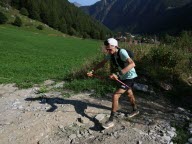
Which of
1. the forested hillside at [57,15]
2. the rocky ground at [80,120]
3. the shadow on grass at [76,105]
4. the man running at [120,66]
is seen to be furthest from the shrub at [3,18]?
the man running at [120,66]

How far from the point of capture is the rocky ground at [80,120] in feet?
27.8

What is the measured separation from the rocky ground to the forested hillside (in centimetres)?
10435

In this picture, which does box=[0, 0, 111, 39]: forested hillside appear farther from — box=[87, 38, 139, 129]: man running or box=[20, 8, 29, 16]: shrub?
box=[87, 38, 139, 129]: man running

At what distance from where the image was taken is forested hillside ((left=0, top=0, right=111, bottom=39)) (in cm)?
12207

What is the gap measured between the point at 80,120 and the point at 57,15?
130522mm

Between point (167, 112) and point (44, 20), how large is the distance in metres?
121

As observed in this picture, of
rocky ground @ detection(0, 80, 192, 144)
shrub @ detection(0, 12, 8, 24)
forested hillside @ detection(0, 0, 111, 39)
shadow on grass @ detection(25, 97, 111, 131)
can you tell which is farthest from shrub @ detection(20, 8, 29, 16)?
shadow on grass @ detection(25, 97, 111, 131)

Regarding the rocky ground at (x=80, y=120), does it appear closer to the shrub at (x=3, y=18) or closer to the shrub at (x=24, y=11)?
the shrub at (x=3, y=18)

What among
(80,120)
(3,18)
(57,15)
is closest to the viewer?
(80,120)

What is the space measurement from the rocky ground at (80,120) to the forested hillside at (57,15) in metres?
104

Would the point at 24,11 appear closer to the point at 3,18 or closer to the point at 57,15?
the point at 57,15

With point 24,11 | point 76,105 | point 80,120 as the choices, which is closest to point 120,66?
point 80,120

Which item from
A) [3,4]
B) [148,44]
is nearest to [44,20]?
[3,4]

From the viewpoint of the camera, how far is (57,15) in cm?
13688
